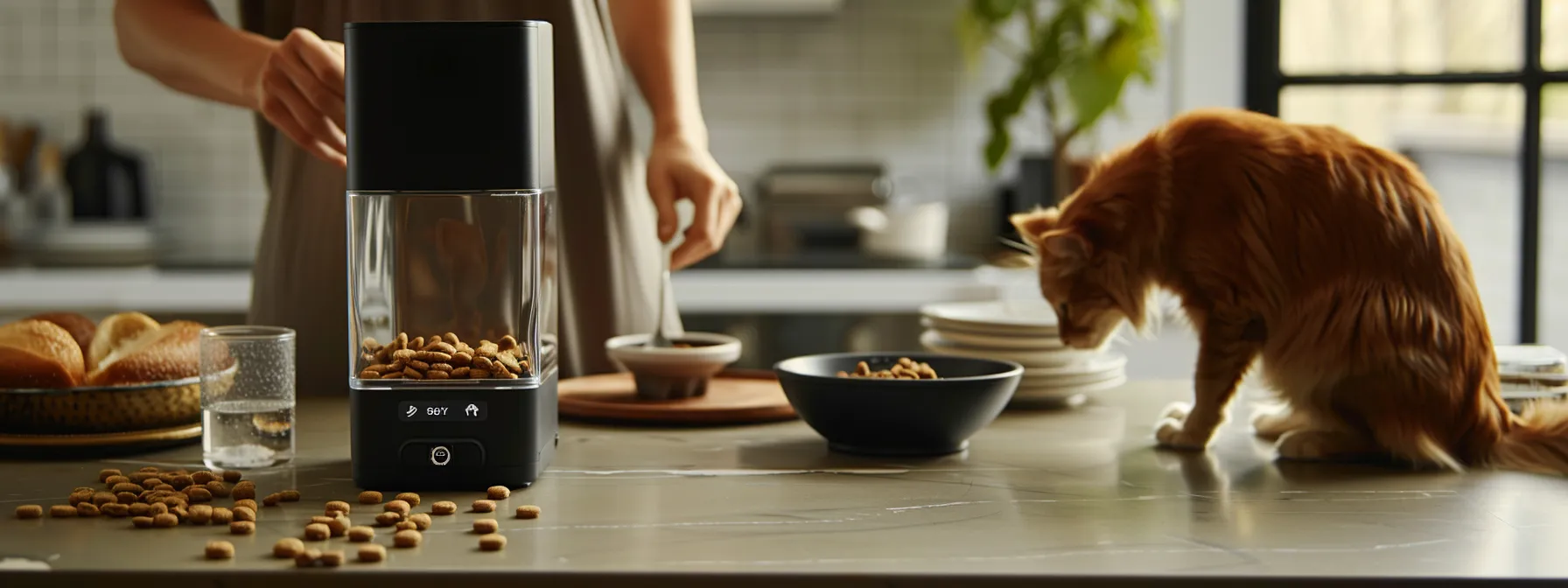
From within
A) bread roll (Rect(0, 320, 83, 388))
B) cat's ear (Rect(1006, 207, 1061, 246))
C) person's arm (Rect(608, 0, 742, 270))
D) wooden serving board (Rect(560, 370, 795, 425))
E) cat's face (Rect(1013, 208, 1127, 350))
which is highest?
person's arm (Rect(608, 0, 742, 270))

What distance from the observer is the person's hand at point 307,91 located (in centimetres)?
107

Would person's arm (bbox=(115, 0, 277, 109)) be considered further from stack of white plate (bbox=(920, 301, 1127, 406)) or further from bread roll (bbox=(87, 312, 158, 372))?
stack of white plate (bbox=(920, 301, 1127, 406))

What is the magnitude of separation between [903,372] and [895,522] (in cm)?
29

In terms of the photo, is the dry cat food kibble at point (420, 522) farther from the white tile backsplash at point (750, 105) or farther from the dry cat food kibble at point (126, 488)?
the white tile backsplash at point (750, 105)

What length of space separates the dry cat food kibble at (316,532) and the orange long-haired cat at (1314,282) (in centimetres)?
61

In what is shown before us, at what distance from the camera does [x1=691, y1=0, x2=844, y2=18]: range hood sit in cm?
332

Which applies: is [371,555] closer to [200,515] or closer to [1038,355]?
[200,515]

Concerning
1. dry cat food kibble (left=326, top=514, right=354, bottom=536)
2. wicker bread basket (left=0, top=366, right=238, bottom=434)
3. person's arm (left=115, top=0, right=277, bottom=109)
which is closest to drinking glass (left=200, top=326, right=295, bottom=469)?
wicker bread basket (left=0, top=366, right=238, bottom=434)

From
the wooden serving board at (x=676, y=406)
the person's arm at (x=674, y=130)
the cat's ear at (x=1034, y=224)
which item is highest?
the person's arm at (x=674, y=130)

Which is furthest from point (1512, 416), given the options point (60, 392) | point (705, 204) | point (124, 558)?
point (60, 392)

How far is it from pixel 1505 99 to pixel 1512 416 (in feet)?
9.27

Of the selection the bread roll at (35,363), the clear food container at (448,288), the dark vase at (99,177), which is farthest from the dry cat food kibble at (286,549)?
the dark vase at (99,177)

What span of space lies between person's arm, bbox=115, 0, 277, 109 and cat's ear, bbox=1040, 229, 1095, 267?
0.77 m

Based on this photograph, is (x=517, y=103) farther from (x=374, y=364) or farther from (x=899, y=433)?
(x=899, y=433)
